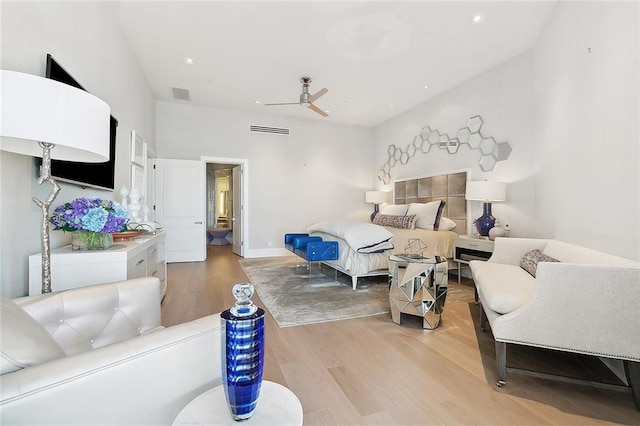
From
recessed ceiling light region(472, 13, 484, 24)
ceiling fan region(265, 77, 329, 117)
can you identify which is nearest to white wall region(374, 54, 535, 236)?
recessed ceiling light region(472, 13, 484, 24)

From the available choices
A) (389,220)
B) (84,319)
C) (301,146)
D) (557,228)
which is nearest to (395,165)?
(389,220)

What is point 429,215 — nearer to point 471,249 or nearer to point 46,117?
point 471,249

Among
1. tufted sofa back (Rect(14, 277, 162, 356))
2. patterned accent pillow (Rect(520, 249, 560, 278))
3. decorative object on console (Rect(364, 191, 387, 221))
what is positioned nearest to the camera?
tufted sofa back (Rect(14, 277, 162, 356))

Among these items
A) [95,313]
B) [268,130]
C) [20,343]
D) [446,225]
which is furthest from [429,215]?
[20,343]

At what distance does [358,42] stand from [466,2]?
119cm

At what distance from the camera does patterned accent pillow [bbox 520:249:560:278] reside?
2.42 metres

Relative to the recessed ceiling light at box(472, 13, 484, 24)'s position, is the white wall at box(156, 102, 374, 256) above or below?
below

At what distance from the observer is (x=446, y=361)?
2002 millimetres

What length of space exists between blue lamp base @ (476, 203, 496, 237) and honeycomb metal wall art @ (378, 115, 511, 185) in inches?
25.0

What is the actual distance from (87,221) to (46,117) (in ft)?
2.64

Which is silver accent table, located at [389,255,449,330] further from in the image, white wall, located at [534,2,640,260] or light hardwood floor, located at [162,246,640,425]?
white wall, located at [534,2,640,260]

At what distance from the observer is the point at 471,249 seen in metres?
3.89

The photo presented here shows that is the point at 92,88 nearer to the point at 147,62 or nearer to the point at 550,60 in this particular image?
the point at 147,62

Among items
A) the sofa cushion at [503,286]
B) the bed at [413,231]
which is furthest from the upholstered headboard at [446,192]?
the sofa cushion at [503,286]
